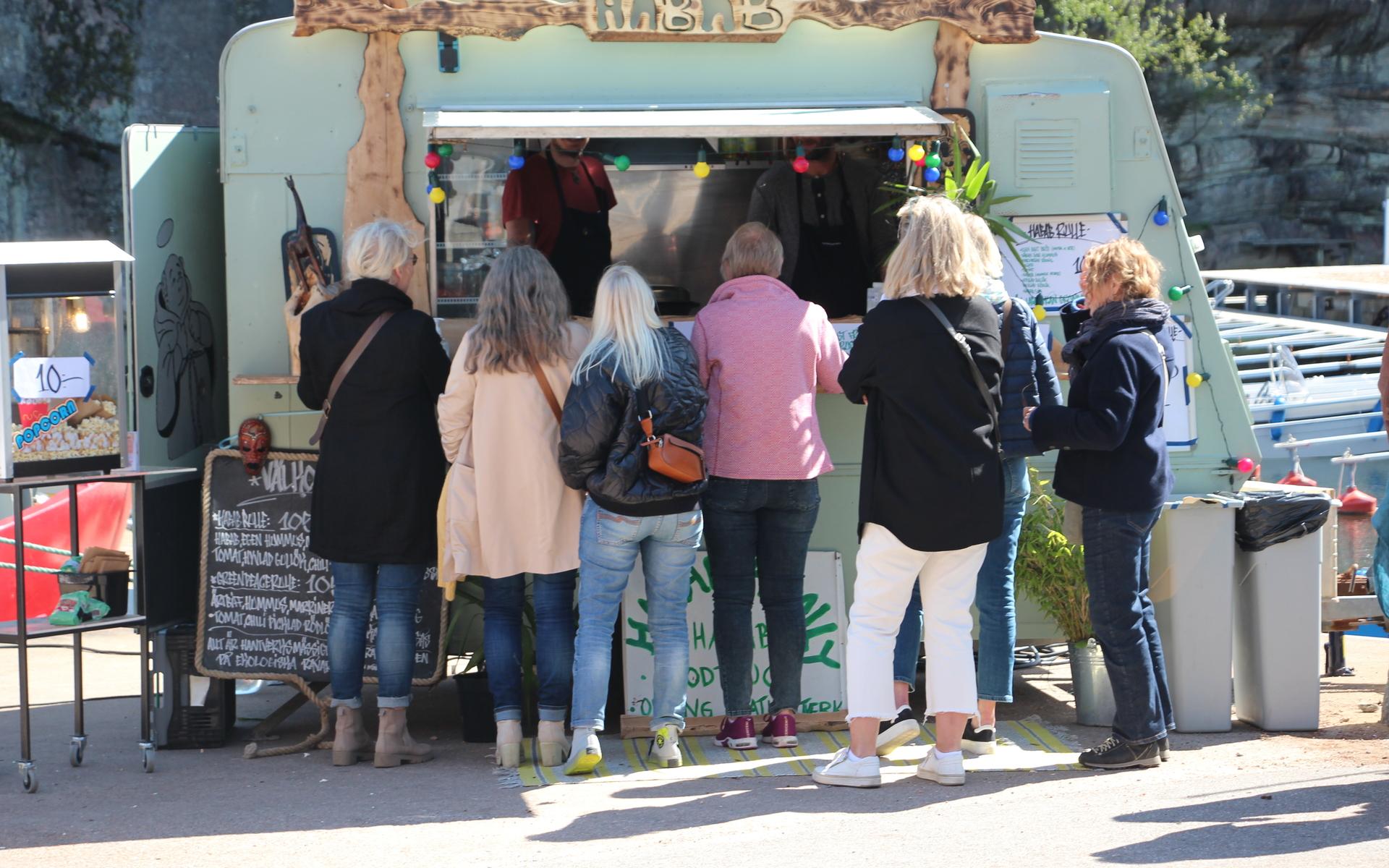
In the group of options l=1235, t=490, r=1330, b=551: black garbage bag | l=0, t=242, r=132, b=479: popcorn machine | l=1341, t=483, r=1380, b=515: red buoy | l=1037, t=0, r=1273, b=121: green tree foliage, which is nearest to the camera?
l=0, t=242, r=132, b=479: popcorn machine

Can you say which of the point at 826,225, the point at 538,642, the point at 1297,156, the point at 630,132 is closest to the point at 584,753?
the point at 538,642

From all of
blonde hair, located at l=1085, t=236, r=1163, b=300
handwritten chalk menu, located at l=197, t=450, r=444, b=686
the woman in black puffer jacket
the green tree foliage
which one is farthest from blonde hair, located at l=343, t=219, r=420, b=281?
the green tree foliage

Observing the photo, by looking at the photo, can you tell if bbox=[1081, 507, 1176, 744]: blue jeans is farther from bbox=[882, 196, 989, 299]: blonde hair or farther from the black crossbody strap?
bbox=[882, 196, 989, 299]: blonde hair

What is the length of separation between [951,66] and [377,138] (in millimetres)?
2288

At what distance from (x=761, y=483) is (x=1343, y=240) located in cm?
2476

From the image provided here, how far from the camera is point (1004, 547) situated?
16.8ft

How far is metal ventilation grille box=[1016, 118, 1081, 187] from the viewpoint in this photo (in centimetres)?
596

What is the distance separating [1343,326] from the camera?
13.3 meters

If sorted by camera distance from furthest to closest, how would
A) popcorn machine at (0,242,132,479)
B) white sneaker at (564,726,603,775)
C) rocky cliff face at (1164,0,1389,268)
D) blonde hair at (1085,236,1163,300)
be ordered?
rocky cliff face at (1164,0,1389,268)
popcorn machine at (0,242,132,479)
white sneaker at (564,726,603,775)
blonde hair at (1085,236,1163,300)

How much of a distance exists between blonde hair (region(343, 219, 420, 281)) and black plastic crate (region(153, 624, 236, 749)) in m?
1.63

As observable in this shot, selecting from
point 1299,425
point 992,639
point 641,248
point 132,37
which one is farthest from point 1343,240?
point 992,639

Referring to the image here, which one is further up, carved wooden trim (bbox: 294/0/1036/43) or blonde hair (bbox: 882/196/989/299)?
carved wooden trim (bbox: 294/0/1036/43)

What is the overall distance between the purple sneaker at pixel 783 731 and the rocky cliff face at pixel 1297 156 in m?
23.5

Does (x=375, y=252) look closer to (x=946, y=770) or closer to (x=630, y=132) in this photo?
(x=630, y=132)
